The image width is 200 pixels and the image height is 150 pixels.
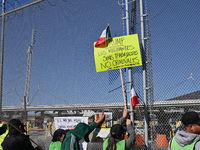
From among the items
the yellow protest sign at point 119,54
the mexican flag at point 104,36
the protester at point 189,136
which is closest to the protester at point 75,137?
the protester at point 189,136

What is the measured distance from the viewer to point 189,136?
180cm

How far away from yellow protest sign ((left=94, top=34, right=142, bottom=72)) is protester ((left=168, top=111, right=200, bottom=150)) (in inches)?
79.3

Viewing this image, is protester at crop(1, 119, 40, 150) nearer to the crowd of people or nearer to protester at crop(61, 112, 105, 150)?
the crowd of people

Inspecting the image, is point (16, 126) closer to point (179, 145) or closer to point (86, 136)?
point (86, 136)

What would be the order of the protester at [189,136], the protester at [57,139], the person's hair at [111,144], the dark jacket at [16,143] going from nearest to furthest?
1. the protester at [189,136]
2. the person's hair at [111,144]
3. the dark jacket at [16,143]
4. the protester at [57,139]

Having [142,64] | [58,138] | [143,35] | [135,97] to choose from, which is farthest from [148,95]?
[58,138]

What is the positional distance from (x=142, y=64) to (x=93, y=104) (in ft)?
5.46

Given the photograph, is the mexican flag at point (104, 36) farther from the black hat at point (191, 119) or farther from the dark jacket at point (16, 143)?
the black hat at point (191, 119)

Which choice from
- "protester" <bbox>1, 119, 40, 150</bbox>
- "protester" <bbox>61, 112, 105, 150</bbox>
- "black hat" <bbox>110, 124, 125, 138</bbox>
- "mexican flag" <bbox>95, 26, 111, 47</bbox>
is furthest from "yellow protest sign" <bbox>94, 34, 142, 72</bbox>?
"protester" <bbox>1, 119, 40, 150</bbox>

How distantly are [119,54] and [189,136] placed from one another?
249 cm

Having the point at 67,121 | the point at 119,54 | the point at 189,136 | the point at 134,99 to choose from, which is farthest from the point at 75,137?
the point at 67,121

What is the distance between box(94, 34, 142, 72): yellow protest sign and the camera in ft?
12.9

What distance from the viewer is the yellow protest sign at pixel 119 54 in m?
3.92

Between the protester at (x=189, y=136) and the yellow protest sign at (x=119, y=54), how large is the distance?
6.61ft
